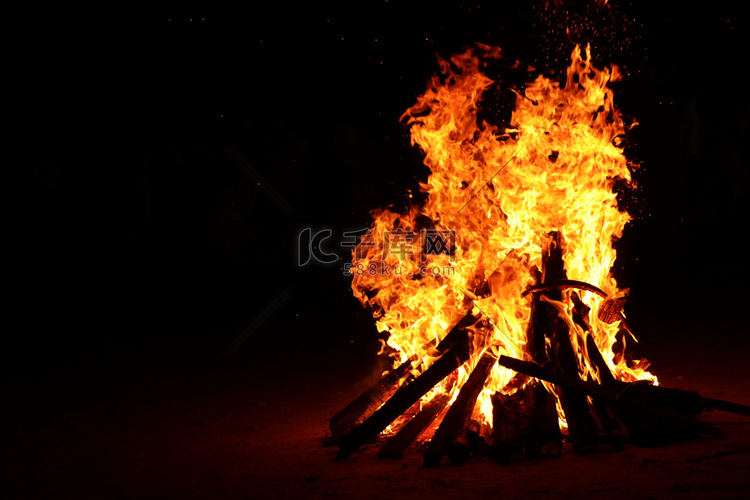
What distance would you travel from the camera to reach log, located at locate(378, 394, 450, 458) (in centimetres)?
538

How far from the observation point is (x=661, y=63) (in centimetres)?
1694

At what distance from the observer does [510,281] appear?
6375mm

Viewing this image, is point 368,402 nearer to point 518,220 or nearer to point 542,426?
point 542,426

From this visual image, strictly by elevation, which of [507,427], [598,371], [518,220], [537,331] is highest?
[518,220]

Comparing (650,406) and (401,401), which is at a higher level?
(401,401)

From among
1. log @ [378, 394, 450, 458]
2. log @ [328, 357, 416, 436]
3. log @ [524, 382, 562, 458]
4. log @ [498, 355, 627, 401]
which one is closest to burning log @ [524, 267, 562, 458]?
log @ [524, 382, 562, 458]

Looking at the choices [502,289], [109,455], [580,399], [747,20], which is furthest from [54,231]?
[747,20]

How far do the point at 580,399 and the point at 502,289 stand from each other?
1288mm

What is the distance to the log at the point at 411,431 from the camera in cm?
538

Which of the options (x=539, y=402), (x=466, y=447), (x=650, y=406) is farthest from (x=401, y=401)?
(x=650, y=406)

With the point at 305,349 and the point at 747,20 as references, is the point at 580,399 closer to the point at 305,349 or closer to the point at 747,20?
the point at 305,349

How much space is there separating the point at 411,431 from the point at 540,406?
1020mm

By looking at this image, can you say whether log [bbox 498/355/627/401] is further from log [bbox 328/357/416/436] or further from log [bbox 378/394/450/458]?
log [bbox 328/357/416/436]

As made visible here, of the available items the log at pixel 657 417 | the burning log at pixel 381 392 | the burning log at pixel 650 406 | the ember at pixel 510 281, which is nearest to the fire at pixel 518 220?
the ember at pixel 510 281
